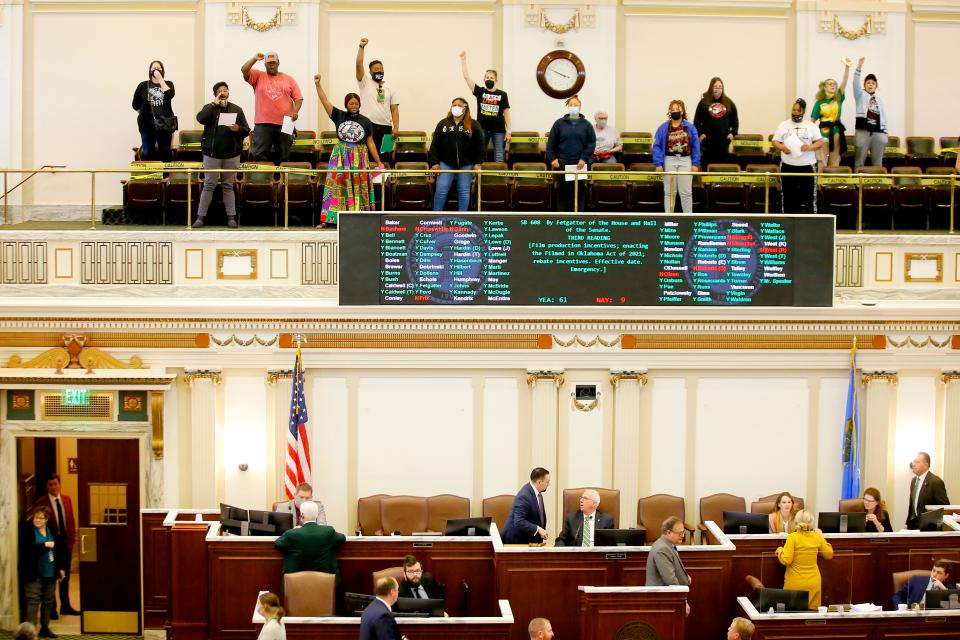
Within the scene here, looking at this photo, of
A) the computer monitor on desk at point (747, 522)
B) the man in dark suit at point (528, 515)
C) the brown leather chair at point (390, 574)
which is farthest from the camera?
the computer monitor on desk at point (747, 522)

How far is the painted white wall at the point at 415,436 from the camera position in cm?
1452

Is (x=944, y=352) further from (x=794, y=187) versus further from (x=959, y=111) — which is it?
(x=959, y=111)

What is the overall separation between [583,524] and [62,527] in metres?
5.87

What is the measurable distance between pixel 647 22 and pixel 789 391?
6.74 metres

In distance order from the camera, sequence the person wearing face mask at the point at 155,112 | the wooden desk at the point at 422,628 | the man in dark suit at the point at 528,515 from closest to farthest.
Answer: the wooden desk at the point at 422,628
the man in dark suit at the point at 528,515
the person wearing face mask at the point at 155,112

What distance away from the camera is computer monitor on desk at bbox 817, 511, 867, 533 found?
12727 millimetres

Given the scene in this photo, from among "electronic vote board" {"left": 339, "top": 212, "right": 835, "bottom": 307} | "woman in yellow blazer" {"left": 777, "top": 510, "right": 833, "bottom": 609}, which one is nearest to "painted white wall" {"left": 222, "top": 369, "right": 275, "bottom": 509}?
"electronic vote board" {"left": 339, "top": 212, "right": 835, "bottom": 307}

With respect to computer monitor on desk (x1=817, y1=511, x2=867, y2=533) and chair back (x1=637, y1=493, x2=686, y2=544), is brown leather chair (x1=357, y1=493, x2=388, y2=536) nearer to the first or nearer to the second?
chair back (x1=637, y1=493, x2=686, y2=544)

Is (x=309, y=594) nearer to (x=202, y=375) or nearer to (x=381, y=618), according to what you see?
(x=381, y=618)

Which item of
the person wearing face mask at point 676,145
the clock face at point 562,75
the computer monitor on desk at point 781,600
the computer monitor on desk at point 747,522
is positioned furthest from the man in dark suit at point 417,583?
the clock face at point 562,75

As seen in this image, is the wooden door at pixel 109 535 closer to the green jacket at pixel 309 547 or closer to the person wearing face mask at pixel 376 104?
the green jacket at pixel 309 547

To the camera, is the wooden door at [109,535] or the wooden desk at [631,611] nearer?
the wooden desk at [631,611]

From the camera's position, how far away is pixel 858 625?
435 inches

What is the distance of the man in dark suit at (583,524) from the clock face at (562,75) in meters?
8.00
